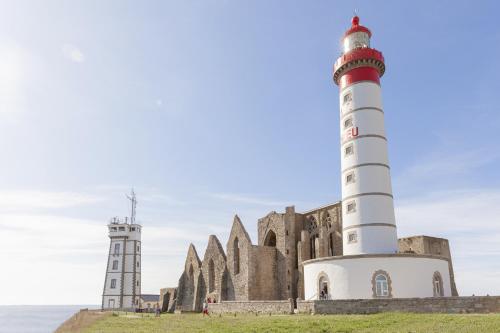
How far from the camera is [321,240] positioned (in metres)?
34.2

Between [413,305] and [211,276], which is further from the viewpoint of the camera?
[211,276]

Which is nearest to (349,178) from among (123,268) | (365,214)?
(365,214)

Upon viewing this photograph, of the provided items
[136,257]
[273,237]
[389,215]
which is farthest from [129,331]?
[136,257]

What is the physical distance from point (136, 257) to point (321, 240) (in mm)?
31551

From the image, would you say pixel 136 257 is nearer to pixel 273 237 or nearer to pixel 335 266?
pixel 273 237

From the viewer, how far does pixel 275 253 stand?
127ft

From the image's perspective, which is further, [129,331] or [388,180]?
Answer: [388,180]

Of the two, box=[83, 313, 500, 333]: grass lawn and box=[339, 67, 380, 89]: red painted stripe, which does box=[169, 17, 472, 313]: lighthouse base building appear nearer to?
box=[339, 67, 380, 89]: red painted stripe

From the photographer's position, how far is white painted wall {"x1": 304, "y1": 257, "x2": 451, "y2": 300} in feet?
79.5

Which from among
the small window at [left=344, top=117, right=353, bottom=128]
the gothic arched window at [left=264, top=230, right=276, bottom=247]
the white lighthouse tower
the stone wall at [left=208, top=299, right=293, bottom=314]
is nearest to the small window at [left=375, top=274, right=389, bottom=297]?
the stone wall at [left=208, top=299, right=293, bottom=314]

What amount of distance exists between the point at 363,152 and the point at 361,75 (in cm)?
539

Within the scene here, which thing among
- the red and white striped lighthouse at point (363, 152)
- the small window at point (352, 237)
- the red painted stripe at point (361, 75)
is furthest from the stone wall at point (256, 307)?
the red painted stripe at point (361, 75)

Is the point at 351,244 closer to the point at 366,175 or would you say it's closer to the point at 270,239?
the point at 366,175

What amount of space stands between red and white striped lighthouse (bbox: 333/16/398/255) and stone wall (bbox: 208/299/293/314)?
5138 mm
